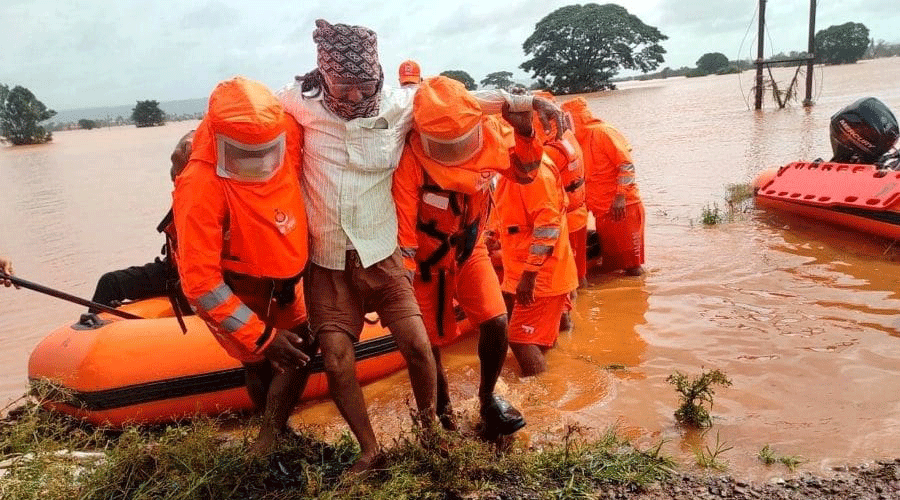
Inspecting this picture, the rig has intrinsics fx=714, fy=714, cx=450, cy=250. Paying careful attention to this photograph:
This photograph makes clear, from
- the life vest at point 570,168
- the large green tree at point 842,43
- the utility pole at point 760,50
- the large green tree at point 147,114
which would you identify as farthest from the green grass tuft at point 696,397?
the large green tree at point 842,43

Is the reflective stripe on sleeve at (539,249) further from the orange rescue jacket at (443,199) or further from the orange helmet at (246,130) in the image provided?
the orange helmet at (246,130)

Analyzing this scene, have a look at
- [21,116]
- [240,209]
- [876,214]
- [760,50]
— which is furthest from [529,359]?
[21,116]

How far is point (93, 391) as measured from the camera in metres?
4.06

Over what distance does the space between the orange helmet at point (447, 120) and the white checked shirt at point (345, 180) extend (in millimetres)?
147

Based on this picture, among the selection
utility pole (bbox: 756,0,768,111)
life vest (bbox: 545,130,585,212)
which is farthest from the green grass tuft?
utility pole (bbox: 756,0,768,111)

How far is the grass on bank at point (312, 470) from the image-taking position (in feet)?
9.26

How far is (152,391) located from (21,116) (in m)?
41.5

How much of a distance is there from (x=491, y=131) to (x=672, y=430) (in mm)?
1741

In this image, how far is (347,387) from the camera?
2.95 meters

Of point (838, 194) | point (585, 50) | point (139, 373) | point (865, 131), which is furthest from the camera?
point (585, 50)

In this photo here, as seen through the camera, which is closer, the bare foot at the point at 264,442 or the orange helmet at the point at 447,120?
the orange helmet at the point at 447,120

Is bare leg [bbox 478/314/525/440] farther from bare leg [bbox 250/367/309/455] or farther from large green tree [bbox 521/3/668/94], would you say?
large green tree [bbox 521/3/668/94]

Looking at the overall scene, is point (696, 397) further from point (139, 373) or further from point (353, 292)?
point (139, 373)

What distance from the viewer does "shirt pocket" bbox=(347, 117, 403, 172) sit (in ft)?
9.52
